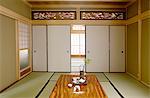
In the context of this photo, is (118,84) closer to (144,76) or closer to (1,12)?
(144,76)

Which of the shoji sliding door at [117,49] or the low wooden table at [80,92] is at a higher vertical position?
the shoji sliding door at [117,49]

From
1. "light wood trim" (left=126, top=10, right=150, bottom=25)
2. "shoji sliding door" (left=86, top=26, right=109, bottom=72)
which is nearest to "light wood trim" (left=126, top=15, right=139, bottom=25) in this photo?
"light wood trim" (left=126, top=10, right=150, bottom=25)

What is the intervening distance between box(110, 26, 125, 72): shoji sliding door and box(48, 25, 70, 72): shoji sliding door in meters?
1.66

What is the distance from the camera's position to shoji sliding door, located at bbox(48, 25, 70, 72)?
7508 millimetres

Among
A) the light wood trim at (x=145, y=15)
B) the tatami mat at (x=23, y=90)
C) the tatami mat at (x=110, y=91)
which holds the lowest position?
the tatami mat at (x=23, y=90)

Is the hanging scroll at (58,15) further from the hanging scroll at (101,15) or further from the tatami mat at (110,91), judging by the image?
the tatami mat at (110,91)

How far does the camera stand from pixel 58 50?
7.57 metres

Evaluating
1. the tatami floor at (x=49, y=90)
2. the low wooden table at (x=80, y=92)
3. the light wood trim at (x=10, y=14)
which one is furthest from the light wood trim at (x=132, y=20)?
the light wood trim at (x=10, y=14)

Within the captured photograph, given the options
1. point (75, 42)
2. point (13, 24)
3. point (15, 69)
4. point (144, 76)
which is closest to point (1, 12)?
point (13, 24)

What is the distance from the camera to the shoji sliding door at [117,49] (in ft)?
24.5

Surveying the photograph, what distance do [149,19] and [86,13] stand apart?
2904 mm

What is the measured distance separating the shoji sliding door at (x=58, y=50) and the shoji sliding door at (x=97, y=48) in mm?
792

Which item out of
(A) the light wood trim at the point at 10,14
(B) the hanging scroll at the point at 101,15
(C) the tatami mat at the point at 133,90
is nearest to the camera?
(C) the tatami mat at the point at 133,90

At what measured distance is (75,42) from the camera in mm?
13039
